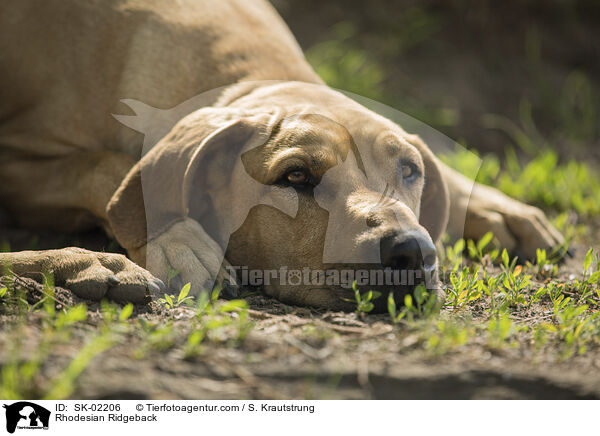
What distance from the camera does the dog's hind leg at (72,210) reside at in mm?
2592

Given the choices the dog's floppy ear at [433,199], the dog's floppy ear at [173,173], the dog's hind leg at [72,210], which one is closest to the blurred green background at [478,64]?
the dog's floppy ear at [433,199]

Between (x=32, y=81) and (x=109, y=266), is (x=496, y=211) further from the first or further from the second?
(x=32, y=81)

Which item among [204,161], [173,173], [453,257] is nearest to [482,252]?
[453,257]

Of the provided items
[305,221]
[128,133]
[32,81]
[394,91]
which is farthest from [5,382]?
[394,91]

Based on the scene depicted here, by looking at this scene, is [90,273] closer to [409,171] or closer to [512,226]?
[409,171]

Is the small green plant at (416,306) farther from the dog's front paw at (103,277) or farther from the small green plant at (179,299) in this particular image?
the dog's front paw at (103,277)

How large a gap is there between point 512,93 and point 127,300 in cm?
661

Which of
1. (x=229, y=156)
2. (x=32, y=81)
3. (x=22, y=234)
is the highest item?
(x=32, y=81)

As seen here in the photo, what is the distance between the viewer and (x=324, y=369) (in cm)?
204

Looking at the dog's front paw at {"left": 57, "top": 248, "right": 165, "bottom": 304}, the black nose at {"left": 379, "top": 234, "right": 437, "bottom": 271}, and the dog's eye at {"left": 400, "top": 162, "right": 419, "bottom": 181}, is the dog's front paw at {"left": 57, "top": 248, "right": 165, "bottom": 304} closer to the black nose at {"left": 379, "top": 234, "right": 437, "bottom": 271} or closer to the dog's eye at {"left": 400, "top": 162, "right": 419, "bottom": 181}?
the black nose at {"left": 379, "top": 234, "right": 437, "bottom": 271}

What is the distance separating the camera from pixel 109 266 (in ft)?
8.87

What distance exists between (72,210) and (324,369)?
93.1 inches
